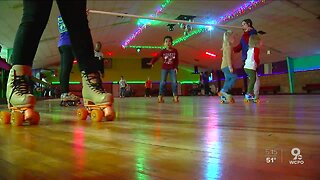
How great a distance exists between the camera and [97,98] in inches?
57.7

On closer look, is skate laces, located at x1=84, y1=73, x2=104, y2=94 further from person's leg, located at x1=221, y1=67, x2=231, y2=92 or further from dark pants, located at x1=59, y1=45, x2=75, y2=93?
person's leg, located at x1=221, y1=67, x2=231, y2=92

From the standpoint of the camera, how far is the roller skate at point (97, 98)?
145cm

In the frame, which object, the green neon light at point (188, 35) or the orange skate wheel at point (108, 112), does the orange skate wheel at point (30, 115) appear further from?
the green neon light at point (188, 35)

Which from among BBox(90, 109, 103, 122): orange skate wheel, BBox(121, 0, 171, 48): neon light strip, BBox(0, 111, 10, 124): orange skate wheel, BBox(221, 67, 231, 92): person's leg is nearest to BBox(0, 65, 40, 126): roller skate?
BBox(0, 111, 10, 124): orange skate wheel

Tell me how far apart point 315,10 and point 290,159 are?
10696mm

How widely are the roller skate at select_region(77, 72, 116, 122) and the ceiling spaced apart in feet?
22.9

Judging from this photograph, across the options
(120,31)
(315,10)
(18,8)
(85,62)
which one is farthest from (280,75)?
(85,62)

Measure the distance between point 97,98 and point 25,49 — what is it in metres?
0.41

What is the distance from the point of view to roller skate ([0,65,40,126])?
1.33m

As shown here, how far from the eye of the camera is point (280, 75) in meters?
17.0

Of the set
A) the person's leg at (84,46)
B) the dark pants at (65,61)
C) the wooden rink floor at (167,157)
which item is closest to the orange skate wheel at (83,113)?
the person's leg at (84,46)

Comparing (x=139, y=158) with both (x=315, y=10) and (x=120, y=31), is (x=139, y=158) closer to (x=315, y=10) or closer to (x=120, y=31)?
(x=315, y=10)

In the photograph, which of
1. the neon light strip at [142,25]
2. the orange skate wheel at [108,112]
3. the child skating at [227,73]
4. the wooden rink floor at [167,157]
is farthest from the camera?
the neon light strip at [142,25]

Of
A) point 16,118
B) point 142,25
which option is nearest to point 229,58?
point 16,118
